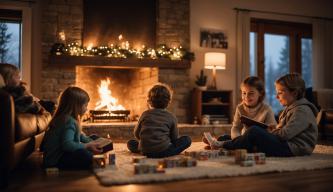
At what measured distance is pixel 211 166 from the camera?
235 centimetres

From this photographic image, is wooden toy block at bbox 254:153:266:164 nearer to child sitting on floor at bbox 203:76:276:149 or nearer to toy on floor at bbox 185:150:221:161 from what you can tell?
toy on floor at bbox 185:150:221:161

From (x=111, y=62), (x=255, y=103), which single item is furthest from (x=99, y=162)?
(x=111, y=62)

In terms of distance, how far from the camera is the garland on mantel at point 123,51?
5.34 m

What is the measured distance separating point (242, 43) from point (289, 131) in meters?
3.99

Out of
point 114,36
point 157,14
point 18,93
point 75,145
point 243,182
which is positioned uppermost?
point 157,14

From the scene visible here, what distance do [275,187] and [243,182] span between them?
178 mm

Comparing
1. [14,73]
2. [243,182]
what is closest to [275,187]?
[243,182]

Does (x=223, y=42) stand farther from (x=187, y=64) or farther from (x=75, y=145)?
(x=75, y=145)

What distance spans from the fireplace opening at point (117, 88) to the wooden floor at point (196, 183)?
347 centimetres

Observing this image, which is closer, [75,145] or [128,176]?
[128,176]

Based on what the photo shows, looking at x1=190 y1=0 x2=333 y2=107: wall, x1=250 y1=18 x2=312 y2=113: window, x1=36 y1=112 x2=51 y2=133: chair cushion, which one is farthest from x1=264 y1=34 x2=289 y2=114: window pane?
x1=36 y1=112 x2=51 y2=133: chair cushion

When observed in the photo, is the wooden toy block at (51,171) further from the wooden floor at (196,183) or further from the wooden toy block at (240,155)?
the wooden toy block at (240,155)

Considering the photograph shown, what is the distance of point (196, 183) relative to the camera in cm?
190

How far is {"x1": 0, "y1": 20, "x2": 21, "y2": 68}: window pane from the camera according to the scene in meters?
5.69
